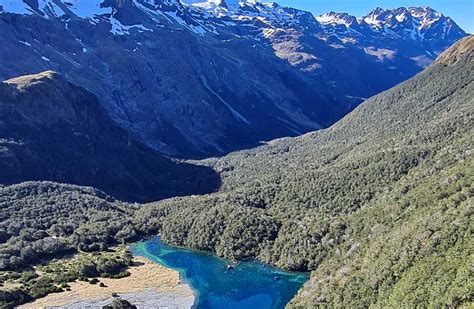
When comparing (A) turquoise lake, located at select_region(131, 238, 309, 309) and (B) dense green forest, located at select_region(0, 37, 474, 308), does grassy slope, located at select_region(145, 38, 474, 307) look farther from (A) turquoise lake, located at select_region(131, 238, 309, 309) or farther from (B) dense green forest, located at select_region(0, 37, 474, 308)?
(A) turquoise lake, located at select_region(131, 238, 309, 309)

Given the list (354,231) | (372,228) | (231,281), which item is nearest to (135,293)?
(231,281)

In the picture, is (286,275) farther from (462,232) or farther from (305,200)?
(462,232)

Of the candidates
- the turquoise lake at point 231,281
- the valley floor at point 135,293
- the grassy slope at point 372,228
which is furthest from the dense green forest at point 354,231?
the valley floor at point 135,293

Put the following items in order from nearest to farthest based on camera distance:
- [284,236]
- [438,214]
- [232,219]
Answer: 1. [438,214]
2. [284,236]
3. [232,219]

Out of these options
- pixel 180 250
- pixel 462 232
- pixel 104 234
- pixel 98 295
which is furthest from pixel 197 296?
pixel 462 232

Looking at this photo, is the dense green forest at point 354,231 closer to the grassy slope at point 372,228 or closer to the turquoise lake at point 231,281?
the grassy slope at point 372,228

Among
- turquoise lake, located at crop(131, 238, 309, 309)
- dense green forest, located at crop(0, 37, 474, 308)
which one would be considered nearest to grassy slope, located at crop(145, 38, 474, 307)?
dense green forest, located at crop(0, 37, 474, 308)
